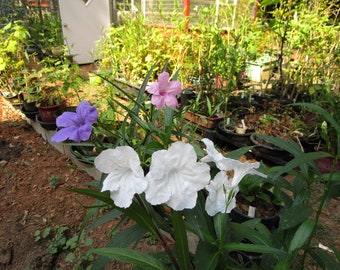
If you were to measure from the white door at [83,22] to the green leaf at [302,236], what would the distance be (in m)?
5.36

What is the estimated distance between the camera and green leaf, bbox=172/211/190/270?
0.64 meters

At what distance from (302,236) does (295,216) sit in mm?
96

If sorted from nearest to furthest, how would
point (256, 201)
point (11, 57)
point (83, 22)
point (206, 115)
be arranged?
point (256, 201) → point (206, 115) → point (11, 57) → point (83, 22)

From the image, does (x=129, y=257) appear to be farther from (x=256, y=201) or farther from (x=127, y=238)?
(x=256, y=201)

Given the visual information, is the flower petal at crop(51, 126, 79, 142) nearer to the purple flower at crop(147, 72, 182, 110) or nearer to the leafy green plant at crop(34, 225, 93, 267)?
the purple flower at crop(147, 72, 182, 110)

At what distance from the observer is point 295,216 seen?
77 centimetres

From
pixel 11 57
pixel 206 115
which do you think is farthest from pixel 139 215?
pixel 11 57

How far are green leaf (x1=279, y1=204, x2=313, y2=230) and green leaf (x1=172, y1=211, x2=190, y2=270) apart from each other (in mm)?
292

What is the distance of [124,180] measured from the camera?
56 centimetres

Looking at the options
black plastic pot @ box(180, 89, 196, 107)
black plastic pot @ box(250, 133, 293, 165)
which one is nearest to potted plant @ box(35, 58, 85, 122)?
black plastic pot @ box(180, 89, 196, 107)

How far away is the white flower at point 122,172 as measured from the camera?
1.76 feet

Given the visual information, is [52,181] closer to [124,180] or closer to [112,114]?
[112,114]

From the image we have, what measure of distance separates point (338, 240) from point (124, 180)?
1660 millimetres

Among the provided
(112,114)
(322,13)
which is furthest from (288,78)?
(112,114)
